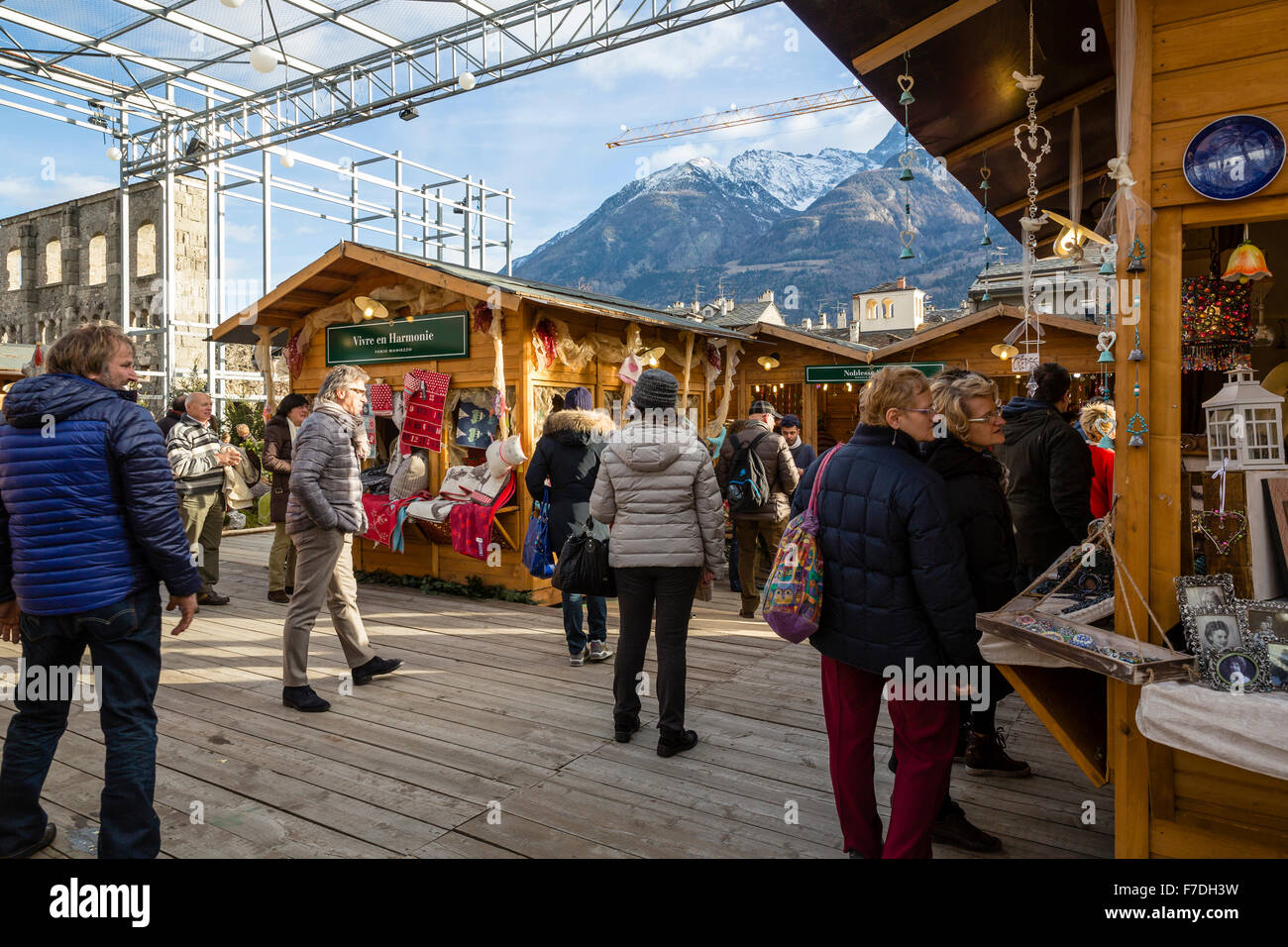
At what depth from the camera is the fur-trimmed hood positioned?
16.1 ft

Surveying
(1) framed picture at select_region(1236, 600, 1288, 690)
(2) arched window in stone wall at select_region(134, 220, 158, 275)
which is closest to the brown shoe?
(1) framed picture at select_region(1236, 600, 1288, 690)

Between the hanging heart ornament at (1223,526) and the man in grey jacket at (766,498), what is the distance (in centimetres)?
396

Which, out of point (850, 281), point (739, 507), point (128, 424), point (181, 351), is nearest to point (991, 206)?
point (739, 507)

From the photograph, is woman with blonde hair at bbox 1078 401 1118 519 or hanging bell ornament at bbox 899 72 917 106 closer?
hanging bell ornament at bbox 899 72 917 106

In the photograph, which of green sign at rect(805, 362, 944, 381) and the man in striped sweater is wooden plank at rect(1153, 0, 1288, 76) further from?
green sign at rect(805, 362, 944, 381)

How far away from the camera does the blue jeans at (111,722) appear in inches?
101

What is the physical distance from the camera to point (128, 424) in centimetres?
262

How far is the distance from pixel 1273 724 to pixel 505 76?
11873mm

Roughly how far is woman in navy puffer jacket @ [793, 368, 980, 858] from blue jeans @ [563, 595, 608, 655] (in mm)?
2483

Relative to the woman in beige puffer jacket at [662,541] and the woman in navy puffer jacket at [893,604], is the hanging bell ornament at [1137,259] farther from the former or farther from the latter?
the woman in beige puffer jacket at [662,541]

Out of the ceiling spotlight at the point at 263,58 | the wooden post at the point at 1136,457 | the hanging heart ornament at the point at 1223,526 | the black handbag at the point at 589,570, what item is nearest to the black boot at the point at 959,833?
the wooden post at the point at 1136,457

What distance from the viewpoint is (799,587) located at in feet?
8.36

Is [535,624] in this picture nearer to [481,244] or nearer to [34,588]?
[34,588]

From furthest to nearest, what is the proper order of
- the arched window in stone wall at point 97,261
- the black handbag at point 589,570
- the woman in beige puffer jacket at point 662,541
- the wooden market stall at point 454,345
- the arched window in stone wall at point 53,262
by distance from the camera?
the arched window in stone wall at point 53,262 < the arched window in stone wall at point 97,261 < the wooden market stall at point 454,345 < the black handbag at point 589,570 < the woman in beige puffer jacket at point 662,541
